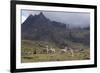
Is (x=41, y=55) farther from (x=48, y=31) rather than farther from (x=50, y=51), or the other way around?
(x=48, y=31)

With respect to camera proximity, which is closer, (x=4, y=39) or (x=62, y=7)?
(x=4, y=39)

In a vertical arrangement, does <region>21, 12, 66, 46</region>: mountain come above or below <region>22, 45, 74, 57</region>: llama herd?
above

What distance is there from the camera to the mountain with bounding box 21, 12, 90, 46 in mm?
1945

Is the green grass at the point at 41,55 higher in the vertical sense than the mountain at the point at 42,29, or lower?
lower

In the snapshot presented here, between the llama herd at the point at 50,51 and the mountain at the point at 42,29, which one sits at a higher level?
the mountain at the point at 42,29

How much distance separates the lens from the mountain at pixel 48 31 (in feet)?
6.38

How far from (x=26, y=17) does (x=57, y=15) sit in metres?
0.32

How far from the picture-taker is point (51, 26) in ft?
6.63

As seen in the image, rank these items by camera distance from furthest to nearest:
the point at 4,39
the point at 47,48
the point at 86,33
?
the point at 86,33 < the point at 47,48 < the point at 4,39

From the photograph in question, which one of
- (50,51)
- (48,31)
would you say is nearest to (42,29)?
(48,31)

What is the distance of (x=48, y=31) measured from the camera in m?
2.01

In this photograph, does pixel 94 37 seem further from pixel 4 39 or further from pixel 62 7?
pixel 4 39

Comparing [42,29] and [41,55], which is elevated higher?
[42,29]

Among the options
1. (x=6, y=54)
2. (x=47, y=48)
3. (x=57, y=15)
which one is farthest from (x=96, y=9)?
(x=6, y=54)
